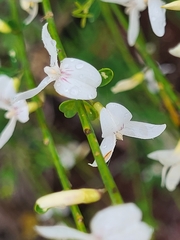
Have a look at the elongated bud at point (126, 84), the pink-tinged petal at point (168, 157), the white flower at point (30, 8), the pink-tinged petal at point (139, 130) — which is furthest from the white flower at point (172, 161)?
the white flower at point (30, 8)

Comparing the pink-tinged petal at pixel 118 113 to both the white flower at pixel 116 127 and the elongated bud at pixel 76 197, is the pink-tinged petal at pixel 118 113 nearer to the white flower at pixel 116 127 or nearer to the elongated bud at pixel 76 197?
the white flower at pixel 116 127

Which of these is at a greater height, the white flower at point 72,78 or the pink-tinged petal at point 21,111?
the white flower at point 72,78

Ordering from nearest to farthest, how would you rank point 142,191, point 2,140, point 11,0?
1. point 2,140
2. point 11,0
3. point 142,191

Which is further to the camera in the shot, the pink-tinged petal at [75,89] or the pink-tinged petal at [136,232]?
the pink-tinged petal at [75,89]

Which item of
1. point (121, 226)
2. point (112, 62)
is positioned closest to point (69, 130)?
point (112, 62)

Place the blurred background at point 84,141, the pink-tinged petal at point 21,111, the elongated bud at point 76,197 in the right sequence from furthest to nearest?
the blurred background at point 84,141 → the pink-tinged petal at point 21,111 → the elongated bud at point 76,197

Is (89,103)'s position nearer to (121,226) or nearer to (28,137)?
(121,226)

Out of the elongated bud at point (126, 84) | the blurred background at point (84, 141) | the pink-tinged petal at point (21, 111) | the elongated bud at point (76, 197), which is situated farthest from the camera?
the blurred background at point (84, 141)

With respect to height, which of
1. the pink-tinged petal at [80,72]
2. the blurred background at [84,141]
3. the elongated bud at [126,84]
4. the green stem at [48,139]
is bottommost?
the blurred background at [84,141]
